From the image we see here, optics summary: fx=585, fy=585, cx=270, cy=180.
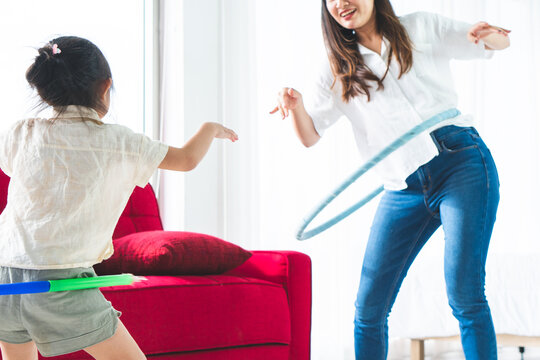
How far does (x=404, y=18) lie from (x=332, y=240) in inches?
63.9

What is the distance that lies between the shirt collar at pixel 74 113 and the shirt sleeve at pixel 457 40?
41.8 inches

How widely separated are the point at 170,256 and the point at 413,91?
0.96 meters

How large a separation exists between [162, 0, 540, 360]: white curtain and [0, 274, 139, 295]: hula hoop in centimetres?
207

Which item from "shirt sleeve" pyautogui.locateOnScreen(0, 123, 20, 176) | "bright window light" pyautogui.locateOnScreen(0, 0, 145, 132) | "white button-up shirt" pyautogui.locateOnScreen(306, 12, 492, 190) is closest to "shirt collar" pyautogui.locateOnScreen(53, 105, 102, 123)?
"shirt sleeve" pyautogui.locateOnScreen(0, 123, 20, 176)

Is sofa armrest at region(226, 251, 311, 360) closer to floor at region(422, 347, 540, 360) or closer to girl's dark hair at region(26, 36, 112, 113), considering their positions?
girl's dark hair at region(26, 36, 112, 113)

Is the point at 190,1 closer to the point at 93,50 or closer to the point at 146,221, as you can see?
the point at 146,221

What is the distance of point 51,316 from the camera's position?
1.26m

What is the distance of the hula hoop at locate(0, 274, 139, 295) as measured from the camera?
3.80ft

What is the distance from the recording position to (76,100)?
1.35m

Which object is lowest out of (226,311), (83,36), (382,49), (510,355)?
(510,355)

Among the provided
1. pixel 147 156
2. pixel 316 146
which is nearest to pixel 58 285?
pixel 147 156

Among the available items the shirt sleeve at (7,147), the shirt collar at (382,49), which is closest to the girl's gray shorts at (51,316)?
the shirt sleeve at (7,147)

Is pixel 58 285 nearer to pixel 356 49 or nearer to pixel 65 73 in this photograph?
pixel 65 73

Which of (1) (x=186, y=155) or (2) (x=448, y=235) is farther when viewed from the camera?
(2) (x=448, y=235)
